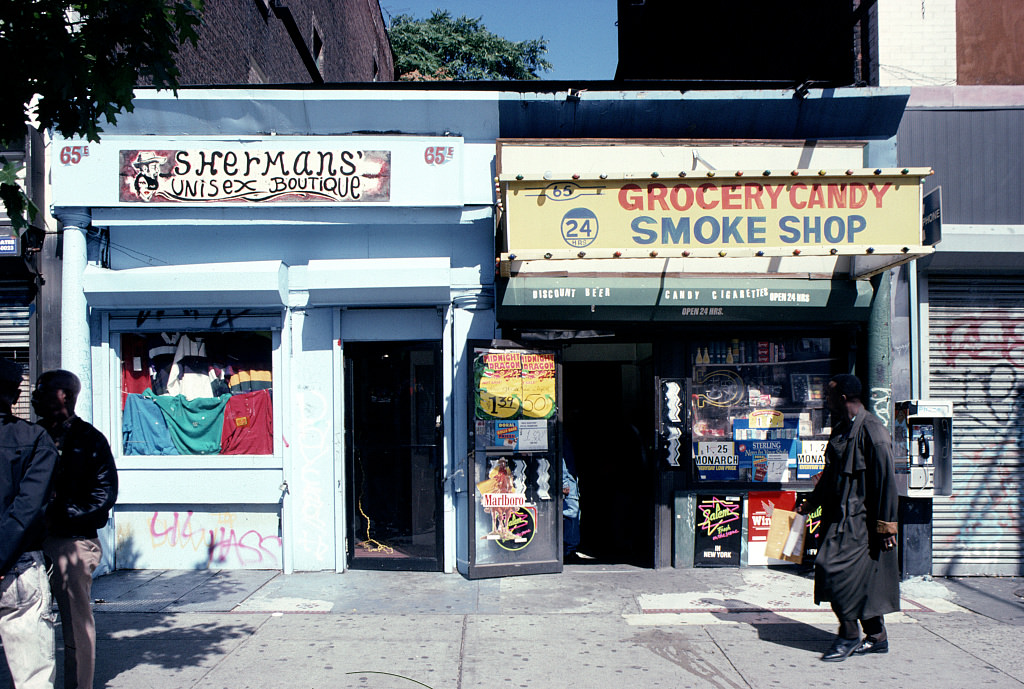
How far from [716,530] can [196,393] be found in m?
5.60

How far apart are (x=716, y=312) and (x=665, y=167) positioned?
1.67m

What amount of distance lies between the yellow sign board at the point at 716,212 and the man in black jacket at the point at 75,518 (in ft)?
11.4

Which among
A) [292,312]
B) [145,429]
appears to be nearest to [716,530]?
[292,312]

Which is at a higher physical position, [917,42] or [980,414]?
[917,42]

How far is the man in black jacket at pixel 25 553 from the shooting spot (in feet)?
12.3

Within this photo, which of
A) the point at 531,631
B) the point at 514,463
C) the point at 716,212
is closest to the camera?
the point at 531,631

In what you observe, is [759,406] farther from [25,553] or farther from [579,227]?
[25,553]

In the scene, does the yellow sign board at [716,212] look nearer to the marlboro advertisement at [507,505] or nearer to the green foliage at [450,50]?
the marlboro advertisement at [507,505]

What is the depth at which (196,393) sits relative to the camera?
7.70m

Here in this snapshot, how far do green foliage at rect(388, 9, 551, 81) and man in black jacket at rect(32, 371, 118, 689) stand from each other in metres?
23.9

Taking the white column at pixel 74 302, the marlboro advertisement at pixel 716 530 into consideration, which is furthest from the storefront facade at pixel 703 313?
the white column at pixel 74 302

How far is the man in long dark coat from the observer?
5.09m

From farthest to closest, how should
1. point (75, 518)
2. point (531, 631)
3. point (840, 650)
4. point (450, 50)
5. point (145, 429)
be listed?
1. point (450, 50)
2. point (145, 429)
3. point (531, 631)
4. point (840, 650)
5. point (75, 518)

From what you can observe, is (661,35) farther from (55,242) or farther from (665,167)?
(55,242)
